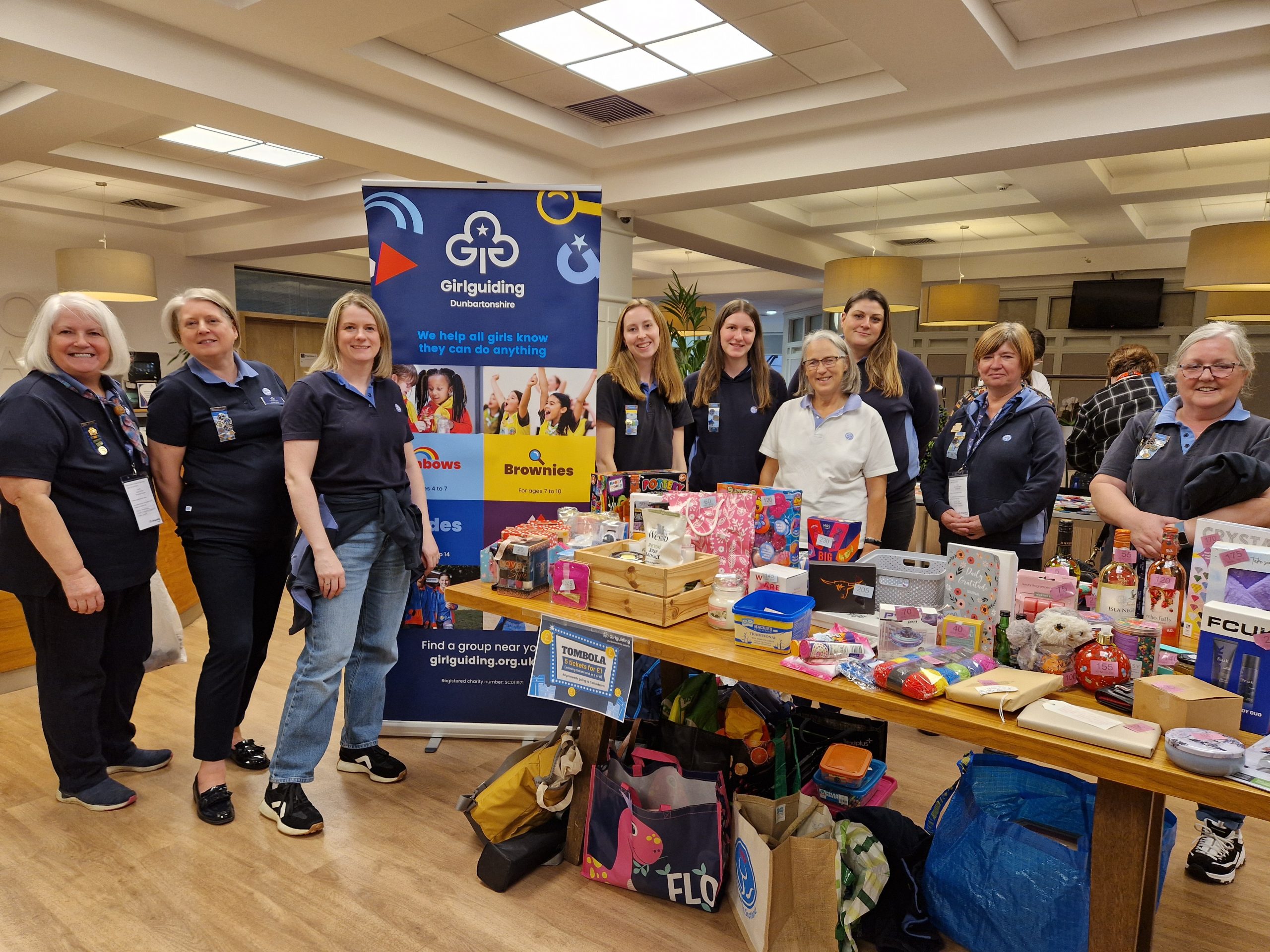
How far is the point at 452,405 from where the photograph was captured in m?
2.90

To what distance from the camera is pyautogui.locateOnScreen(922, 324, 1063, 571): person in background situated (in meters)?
2.78

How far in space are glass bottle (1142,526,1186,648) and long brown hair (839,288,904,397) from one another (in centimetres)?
141

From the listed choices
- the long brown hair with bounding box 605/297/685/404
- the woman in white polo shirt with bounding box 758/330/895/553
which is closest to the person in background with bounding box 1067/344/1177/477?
the woman in white polo shirt with bounding box 758/330/895/553

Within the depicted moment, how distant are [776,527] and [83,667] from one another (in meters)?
2.18

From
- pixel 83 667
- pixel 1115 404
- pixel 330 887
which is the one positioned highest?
pixel 1115 404

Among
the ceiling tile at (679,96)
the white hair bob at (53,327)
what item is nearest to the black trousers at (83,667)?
the white hair bob at (53,327)

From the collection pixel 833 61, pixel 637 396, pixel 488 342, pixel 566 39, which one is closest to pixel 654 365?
pixel 637 396

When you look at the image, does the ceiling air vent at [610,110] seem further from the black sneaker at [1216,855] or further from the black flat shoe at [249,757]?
the black sneaker at [1216,855]

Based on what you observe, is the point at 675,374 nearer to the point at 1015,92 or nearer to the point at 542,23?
the point at 542,23

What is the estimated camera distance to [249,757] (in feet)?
9.31

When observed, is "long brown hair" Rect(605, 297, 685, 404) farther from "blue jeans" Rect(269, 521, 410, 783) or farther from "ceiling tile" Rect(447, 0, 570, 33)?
"ceiling tile" Rect(447, 0, 570, 33)

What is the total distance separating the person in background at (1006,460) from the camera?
2.78 meters

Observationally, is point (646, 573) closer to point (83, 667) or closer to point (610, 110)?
point (83, 667)

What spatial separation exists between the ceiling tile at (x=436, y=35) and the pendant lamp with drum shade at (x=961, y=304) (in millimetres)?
5029
